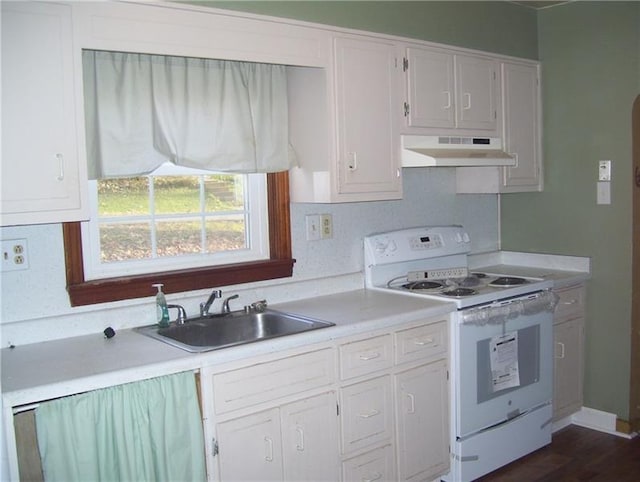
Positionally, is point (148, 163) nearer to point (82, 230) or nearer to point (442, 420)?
point (82, 230)

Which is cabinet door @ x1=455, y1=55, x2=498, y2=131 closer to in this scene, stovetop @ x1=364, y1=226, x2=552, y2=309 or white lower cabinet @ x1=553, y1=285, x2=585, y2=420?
stovetop @ x1=364, y1=226, x2=552, y2=309

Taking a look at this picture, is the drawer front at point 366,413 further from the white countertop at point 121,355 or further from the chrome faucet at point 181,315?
the chrome faucet at point 181,315

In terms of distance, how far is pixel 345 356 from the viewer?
2.65 m

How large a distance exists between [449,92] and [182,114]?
1.45 metres

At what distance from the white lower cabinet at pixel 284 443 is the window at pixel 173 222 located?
2.84 feet

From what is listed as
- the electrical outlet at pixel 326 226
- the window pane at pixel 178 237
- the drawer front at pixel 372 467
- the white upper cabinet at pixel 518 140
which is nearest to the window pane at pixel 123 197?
the window pane at pixel 178 237

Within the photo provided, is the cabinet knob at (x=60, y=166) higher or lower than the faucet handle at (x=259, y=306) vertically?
higher

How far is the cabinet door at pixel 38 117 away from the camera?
2.10 m

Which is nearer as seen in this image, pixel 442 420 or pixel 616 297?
pixel 442 420

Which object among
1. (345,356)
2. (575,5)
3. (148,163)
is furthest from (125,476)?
(575,5)

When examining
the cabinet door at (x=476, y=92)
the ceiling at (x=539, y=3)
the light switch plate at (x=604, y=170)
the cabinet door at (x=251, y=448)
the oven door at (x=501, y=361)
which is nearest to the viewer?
the cabinet door at (x=251, y=448)

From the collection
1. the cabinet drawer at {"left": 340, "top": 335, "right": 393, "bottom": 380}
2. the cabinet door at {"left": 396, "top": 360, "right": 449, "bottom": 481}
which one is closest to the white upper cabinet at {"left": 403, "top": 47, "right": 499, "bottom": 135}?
the cabinet drawer at {"left": 340, "top": 335, "right": 393, "bottom": 380}

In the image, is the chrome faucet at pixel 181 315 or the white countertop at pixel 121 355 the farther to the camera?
the chrome faucet at pixel 181 315

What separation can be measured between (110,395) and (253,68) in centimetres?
162
